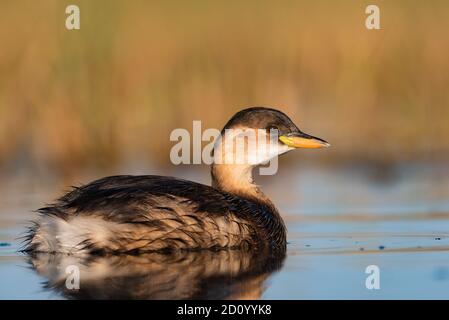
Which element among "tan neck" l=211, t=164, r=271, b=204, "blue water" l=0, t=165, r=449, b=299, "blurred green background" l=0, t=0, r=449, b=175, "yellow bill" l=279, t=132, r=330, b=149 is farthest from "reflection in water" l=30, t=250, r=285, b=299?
"blurred green background" l=0, t=0, r=449, b=175

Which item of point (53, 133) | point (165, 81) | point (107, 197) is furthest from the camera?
point (165, 81)

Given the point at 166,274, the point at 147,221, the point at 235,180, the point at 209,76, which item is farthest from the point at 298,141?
the point at 209,76

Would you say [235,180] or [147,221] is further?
[235,180]

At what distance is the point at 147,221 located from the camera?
9.35 metres

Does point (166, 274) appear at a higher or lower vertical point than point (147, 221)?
lower

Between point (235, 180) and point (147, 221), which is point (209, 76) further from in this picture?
point (147, 221)

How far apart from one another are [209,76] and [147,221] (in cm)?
668

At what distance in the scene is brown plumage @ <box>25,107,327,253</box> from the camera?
9.19 m

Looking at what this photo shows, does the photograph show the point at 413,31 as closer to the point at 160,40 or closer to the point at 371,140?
the point at 371,140

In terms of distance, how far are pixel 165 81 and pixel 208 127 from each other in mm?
1011

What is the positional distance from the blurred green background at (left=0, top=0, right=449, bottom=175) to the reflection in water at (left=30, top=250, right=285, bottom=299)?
5.12m

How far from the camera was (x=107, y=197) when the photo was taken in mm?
9328

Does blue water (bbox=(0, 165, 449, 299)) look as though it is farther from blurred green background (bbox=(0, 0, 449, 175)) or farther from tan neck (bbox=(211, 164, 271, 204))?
blurred green background (bbox=(0, 0, 449, 175))

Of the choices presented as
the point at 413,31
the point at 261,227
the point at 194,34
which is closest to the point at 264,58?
the point at 194,34
